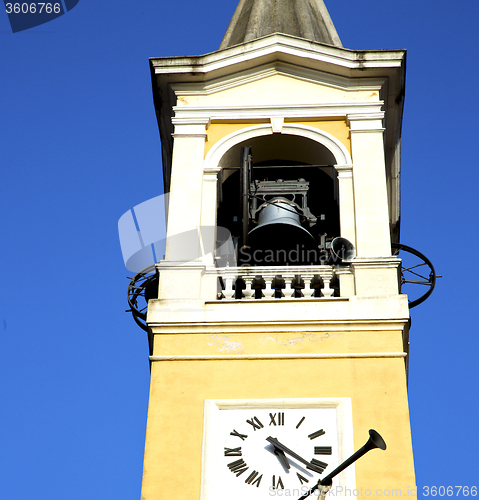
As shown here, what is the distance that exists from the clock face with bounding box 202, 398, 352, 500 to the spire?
816 cm

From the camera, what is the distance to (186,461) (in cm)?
1212

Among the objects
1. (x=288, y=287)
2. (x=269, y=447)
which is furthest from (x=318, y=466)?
(x=288, y=287)

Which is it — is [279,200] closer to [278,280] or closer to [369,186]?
A: [369,186]

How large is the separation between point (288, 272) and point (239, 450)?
289 centimetres

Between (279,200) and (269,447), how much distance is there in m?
4.28

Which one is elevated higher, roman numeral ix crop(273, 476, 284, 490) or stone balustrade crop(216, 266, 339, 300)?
stone balustrade crop(216, 266, 339, 300)

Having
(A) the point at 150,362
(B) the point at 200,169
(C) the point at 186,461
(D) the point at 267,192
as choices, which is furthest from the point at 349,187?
(C) the point at 186,461

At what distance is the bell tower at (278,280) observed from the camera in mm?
12133

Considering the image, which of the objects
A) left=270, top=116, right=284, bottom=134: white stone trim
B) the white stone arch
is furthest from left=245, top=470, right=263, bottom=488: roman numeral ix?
left=270, top=116, right=284, bottom=134: white stone trim

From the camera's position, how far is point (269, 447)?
40.1 feet

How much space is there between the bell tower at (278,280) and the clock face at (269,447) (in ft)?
0.06

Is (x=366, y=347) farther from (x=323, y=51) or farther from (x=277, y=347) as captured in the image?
(x=323, y=51)

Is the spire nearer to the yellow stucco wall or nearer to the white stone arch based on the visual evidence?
the white stone arch

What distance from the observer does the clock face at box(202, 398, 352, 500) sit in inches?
467
